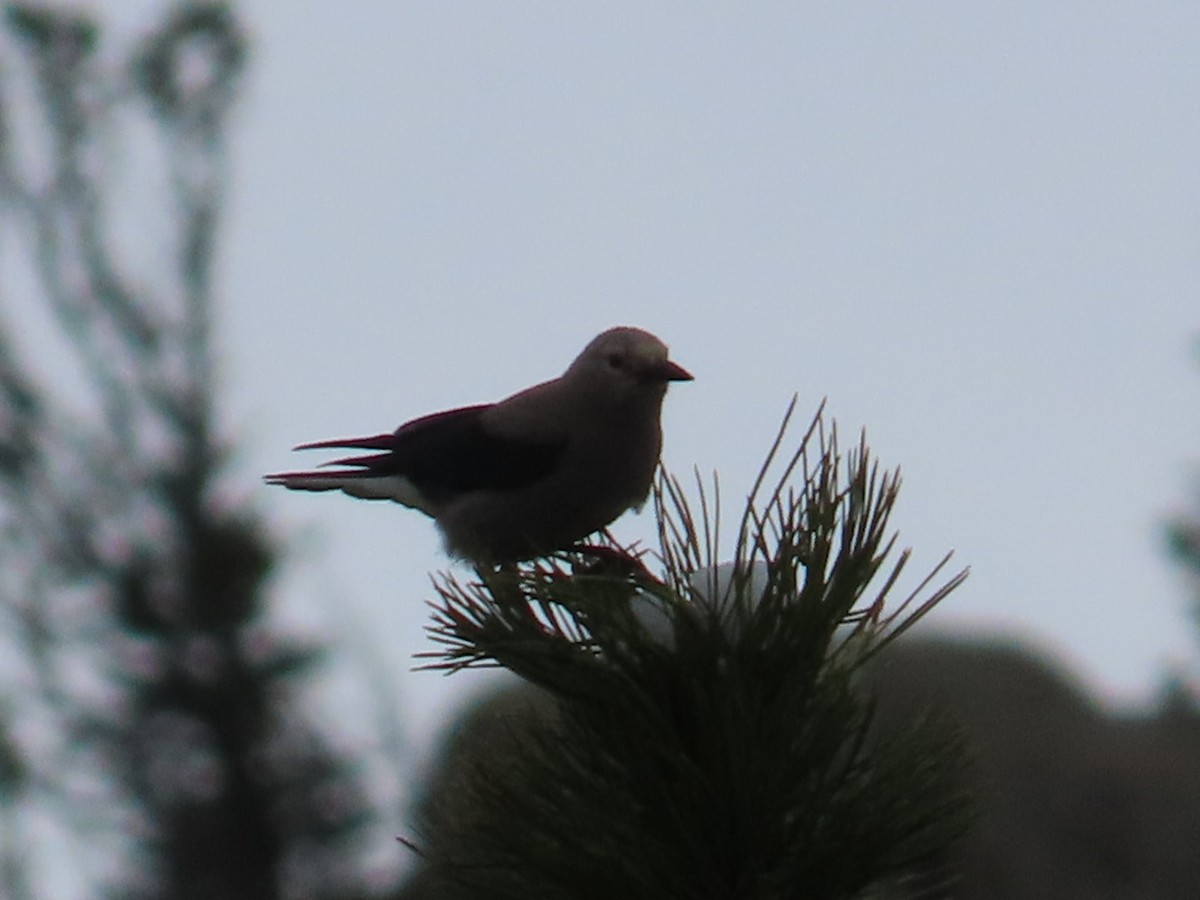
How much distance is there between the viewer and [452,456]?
5742mm

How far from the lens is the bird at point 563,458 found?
4.95 metres

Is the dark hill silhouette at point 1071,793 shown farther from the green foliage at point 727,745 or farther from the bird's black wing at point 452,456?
the green foliage at point 727,745

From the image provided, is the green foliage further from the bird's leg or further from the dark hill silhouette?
the dark hill silhouette

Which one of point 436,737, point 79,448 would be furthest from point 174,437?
point 436,737

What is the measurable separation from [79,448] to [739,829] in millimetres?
17742

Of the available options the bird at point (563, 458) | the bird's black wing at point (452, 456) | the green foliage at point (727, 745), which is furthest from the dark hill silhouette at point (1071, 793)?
the green foliage at point (727, 745)

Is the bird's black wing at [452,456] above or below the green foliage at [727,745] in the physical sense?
above

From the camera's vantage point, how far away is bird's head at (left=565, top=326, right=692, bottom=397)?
16.3ft

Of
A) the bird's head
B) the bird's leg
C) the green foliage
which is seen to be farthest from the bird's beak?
the green foliage

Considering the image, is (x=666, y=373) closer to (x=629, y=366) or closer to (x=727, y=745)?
Result: (x=629, y=366)

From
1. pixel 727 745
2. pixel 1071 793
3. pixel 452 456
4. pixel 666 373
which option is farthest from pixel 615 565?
pixel 1071 793

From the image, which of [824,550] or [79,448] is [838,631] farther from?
[79,448]

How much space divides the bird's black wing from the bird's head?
8.4 inches

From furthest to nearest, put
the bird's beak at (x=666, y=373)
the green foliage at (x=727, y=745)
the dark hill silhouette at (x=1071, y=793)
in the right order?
the dark hill silhouette at (x=1071, y=793), the bird's beak at (x=666, y=373), the green foliage at (x=727, y=745)
